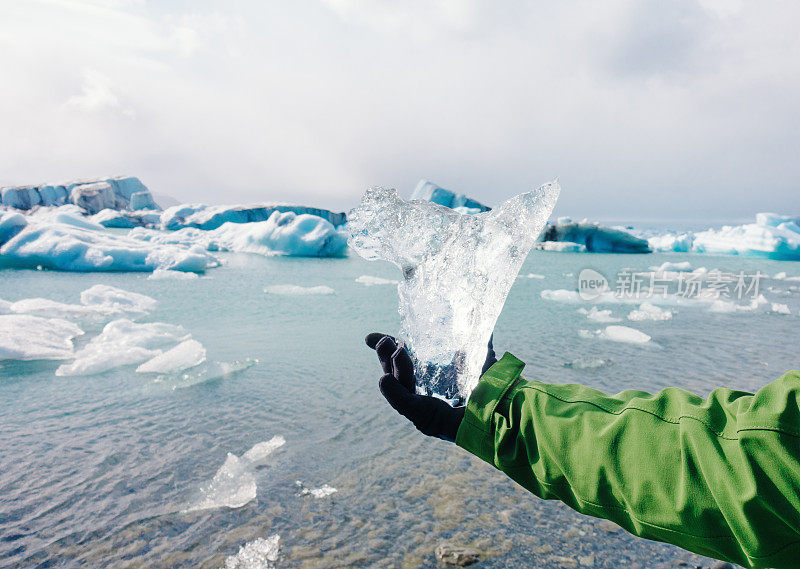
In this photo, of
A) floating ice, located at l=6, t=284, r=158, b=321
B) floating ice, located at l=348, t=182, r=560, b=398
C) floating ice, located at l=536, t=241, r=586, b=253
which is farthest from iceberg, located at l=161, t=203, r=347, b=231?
floating ice, located at l=348, t=182, r=560, b=398

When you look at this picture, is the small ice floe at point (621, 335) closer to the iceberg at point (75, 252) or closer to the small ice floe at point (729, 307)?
the small ice floe at point (729, 307)

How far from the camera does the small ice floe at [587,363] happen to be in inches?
212

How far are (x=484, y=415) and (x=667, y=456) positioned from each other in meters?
0.39

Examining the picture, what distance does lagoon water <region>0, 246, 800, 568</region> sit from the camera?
229 cm

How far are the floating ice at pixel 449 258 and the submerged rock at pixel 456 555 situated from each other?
1336 millimetres

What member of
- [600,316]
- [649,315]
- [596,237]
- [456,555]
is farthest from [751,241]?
[456,555]

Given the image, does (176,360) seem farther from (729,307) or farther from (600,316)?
(729,307)

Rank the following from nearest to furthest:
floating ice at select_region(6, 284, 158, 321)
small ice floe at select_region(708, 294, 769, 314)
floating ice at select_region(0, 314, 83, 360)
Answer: floating ice at select_region(0, 314, 83, 360) < floating ice at select_region(6, 284, 158, 321) < small ice floe at select_region(708, 294, 769, 314)

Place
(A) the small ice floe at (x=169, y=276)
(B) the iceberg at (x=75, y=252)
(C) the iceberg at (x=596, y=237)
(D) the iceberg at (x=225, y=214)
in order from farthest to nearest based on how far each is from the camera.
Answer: (D) the iceberg at (x=225, y=214) < (C) the iceberg at (x=596, y=237) < (B) the iceberg at (x=75, y=252) < (A) the small ice floe at (x=169, y=276)

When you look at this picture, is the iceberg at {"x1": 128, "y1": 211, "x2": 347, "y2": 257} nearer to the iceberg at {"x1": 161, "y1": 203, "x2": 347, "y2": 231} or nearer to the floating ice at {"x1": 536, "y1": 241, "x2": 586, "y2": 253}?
the iceberg at {"x1": 161, "y1": 203, "x2": 347, "y2": 231}

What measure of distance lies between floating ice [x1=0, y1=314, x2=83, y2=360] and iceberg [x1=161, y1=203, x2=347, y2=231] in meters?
30.5

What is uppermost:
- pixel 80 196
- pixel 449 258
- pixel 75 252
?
pixel 80 196

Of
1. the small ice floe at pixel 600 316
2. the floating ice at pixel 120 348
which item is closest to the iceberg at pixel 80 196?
the floating ice at pixel 120 348

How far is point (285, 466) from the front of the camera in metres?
3.05
